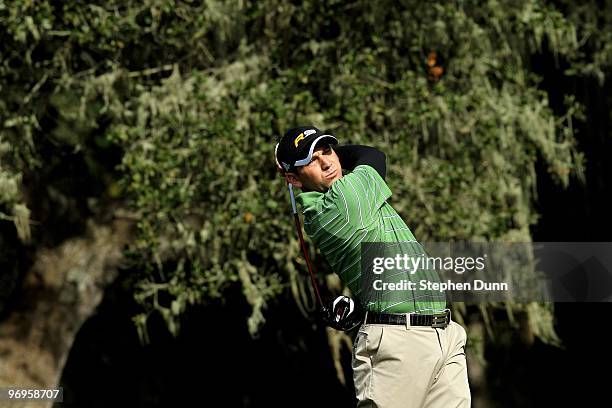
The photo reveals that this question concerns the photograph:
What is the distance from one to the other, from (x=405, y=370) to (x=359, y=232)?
1.93ft

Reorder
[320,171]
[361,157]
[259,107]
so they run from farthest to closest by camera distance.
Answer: [259,107] → [361,157] → [320,171]

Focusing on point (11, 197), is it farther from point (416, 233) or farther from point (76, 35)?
point (416, 233)

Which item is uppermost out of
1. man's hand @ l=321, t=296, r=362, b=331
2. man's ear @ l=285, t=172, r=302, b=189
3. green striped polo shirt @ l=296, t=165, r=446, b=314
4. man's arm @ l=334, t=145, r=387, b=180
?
man's arm @ l=334, t=145, r=387, b=180

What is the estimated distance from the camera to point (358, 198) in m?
4.21

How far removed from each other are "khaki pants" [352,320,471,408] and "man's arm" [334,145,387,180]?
785 millimetres

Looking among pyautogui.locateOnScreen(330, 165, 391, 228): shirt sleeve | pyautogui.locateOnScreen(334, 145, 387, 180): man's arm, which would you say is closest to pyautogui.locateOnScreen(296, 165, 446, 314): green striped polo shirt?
pyautogui.locateOnScreen(330, 165, 391, 228): shirt sleeve

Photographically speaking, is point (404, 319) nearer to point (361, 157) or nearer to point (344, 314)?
point (344, 314)

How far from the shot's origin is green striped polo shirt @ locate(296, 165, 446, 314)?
13.8 ft

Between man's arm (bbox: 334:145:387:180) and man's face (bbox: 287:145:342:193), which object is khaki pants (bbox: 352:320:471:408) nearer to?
man's face (bbox: 287:145:342:193)

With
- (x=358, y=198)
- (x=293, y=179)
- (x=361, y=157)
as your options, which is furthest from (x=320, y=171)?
(x=361, y=157)

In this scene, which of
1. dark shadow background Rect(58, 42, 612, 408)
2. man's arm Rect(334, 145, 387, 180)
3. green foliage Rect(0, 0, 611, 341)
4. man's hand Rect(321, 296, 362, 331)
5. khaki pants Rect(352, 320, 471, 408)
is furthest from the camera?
dark shadow background Rect(58, 42, 612, 408)

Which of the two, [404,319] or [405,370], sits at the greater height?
[404,319]

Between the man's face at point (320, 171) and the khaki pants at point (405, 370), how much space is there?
64 cm

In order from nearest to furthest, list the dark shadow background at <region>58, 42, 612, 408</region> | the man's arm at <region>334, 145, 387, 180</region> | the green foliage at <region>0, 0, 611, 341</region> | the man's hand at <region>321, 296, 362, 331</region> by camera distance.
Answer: the man's hand at <region>321, 296, 362, 331</region> → the man's arm at <region>334, 145, 387, 180</region> → the green foliage at <region>0, 0, 611, 341</region> → the dark shadow background at <region>58, 42, 612, 408</region>
